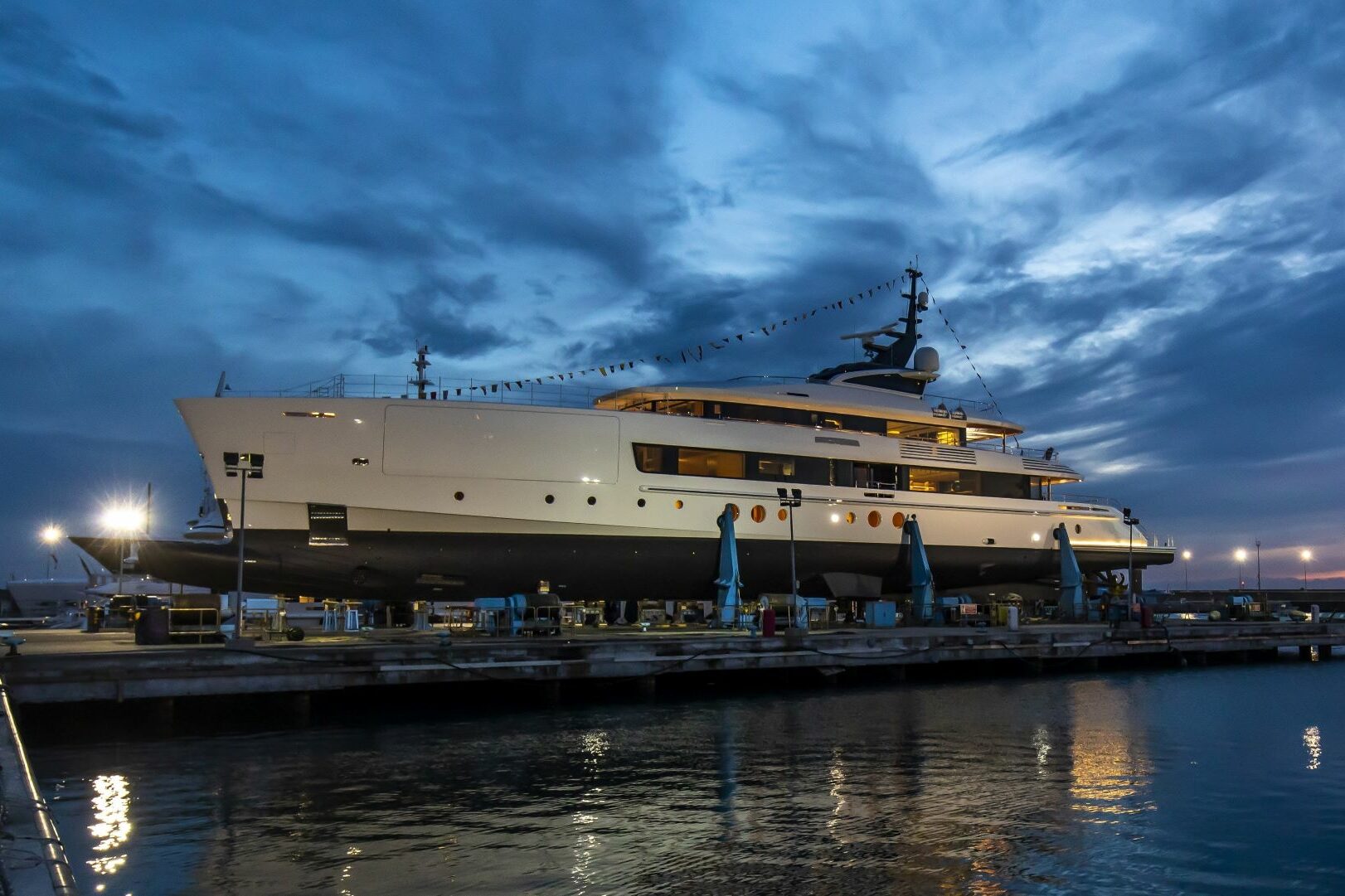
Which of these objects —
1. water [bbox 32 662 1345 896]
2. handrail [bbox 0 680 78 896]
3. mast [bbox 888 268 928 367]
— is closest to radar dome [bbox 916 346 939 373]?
mast [bbox 888 268 928 367]

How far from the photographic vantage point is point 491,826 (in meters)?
11.2

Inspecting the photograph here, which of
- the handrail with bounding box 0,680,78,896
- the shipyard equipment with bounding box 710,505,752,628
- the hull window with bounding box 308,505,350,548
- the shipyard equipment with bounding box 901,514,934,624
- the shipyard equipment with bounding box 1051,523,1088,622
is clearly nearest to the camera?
the handrail with bounding box 0,680,78,896

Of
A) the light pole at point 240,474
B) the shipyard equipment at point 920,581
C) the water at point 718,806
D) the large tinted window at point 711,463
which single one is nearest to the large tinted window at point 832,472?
the large tinted window at point 711,463

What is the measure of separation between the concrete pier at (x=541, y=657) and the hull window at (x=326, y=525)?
285 cm

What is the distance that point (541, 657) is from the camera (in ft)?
67.4

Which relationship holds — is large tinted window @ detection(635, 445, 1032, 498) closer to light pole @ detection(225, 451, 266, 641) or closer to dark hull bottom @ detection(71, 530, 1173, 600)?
dark hull bottom @ detection(71, 530, 1173, 600)

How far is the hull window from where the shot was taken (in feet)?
86.7

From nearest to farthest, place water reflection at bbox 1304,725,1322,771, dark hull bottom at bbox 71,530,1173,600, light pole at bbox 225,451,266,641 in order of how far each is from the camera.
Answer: water reflection at bbox 1304,725,1322,771, light pole at bbox 225,451,266,641, dark hull bottom at bbox 71,530,1173,600

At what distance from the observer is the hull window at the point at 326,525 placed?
26.4 m

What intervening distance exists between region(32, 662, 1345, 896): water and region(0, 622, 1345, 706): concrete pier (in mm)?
919

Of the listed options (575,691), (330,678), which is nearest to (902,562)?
(575,691)

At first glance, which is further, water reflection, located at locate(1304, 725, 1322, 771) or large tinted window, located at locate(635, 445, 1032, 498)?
large tinted window, located at locate(635, 445, 1032, 498)

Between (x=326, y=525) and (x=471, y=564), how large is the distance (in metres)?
3.83

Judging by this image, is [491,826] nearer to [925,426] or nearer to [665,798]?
[665,798]
